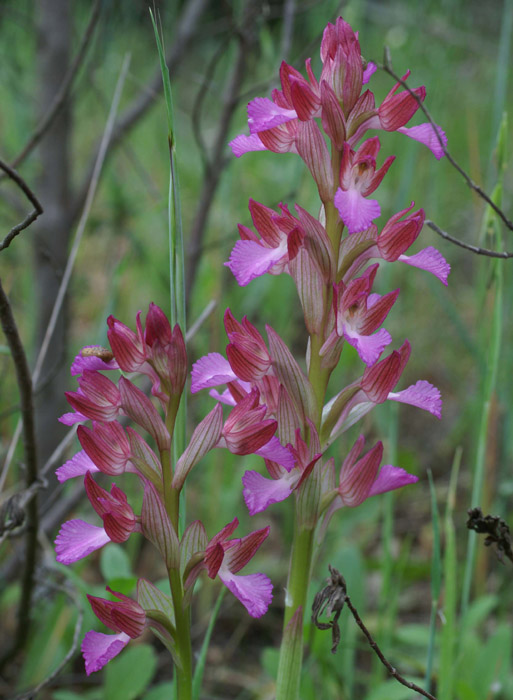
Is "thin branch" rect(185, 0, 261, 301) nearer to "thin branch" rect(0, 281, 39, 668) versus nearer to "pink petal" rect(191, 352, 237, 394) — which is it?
"thin branch" rect(0, 281, 39, 668)

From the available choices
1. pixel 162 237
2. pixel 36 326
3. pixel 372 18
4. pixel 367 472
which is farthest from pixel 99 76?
pixel 367 472

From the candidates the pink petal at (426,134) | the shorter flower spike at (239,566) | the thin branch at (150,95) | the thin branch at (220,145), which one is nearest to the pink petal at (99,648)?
the shorter flower spike at (239,566)

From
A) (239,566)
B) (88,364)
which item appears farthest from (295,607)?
(88,364)

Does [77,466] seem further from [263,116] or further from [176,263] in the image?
[263,116]

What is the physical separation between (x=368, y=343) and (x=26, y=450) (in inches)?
23.2

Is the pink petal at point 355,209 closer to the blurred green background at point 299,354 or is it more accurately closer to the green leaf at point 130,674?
the blurred green background at point 299,354

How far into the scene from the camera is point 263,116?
0.66 m

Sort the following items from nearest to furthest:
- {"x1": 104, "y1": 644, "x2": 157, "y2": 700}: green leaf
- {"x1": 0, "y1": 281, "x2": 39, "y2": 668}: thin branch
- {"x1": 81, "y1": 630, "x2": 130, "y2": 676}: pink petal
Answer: {"x1": 81, "y1": 630, "x2": 130, "y2": 676}: pink petal, {"x1": 0, "y1": 281, "x2": 39, "y2": 668}: thin branch, {"x1": 104, "y1": 644, "x2": 157, "y2": 700}: green leaf

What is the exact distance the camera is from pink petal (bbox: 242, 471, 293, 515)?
63 cm

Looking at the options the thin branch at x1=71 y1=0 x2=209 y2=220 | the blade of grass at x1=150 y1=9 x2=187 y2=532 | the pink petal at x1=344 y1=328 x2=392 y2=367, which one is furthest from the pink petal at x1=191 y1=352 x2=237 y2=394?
the thin branch at x1=71 y1=0 x2=209 y2=220

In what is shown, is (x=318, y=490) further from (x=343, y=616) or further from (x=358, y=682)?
(x=358, y=682)

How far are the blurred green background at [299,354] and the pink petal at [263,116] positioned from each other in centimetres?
46

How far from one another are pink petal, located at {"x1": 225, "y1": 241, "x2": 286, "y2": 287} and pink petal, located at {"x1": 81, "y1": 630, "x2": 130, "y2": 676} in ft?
1.11

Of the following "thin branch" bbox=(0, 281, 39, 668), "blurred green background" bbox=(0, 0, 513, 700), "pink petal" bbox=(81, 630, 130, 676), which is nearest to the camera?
"pink petal" bbox=(81, 630, 130, 676)
